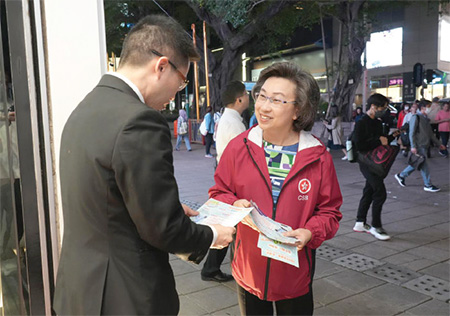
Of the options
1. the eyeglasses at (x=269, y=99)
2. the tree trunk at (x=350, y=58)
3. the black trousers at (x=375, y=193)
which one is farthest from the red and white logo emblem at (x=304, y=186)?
the tree trunk at (x=350, y=58)

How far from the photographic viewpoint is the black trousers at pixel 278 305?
224 cm

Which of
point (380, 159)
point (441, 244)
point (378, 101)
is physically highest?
point (378, 101)

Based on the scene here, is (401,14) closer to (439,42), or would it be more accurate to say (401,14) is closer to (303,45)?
(439,42)

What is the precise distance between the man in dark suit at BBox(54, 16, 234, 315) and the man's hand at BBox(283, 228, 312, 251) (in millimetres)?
533

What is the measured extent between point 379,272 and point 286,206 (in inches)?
104

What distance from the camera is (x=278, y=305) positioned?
7.45 feet

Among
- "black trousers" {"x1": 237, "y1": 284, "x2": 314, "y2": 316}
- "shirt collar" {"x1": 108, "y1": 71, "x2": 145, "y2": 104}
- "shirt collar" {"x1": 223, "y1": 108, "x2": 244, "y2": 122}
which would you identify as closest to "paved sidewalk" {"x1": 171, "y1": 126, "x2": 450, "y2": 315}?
"black trousers" {"x1": 237, "y1": 284, "x2": 314, "y2": 316}

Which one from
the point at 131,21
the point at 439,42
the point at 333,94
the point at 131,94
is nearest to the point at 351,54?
the point at 333,94

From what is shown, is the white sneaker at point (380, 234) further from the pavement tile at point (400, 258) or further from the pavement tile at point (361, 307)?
A: the pavement tile at point (361, 307)

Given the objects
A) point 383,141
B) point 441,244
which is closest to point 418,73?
point 383,141

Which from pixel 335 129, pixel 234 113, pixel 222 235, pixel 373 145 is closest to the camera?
pixel 222 235

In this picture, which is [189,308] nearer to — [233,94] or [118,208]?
[233,94]

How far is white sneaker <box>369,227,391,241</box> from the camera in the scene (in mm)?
5332

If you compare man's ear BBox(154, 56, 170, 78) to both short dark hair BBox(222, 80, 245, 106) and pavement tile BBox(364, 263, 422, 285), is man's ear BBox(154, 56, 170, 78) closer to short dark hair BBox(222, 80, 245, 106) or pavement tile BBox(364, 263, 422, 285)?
short dark hair BBox(222, 80, 245, 106)
